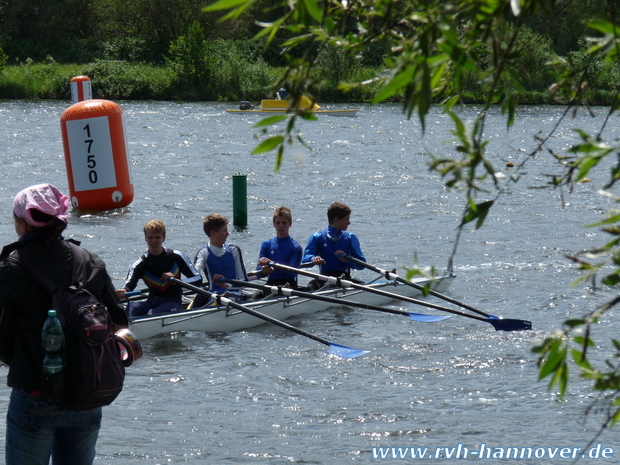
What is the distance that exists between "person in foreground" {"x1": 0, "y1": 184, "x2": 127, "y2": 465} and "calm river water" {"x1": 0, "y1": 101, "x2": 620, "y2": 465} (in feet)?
3.36

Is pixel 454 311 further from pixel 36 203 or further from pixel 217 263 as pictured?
pixel 36 203

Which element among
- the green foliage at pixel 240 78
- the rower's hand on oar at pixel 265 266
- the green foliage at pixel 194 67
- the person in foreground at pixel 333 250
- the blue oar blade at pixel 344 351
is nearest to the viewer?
the blue oar blade at pixel 344 351

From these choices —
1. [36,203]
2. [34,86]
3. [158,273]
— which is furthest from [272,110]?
[36,203]

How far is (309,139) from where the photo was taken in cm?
3044

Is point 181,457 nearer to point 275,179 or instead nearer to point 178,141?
point 275,179

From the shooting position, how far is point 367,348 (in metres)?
8.86

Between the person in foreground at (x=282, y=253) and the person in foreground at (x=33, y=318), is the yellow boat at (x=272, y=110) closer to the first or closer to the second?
the person in foreground at (x=282, y=253)

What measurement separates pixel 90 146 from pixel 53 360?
40.1ft

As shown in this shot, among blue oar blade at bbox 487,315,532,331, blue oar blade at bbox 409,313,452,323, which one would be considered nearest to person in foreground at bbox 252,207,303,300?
blue oar blade at bbox 409,313,452,323

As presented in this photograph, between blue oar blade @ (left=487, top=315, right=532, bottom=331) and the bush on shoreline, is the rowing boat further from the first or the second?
the bush on shoreline

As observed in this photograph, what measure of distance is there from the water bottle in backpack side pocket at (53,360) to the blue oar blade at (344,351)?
5.09 meters

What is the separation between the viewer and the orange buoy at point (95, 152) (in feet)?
49.0

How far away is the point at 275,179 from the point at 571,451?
54.1ft

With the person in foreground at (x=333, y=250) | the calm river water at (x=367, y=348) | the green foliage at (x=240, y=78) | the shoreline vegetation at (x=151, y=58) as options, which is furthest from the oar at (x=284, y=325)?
the green foliage at (x=240, y=78)
